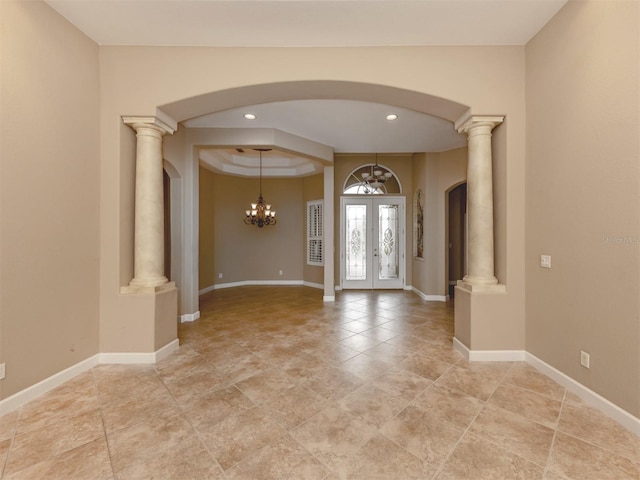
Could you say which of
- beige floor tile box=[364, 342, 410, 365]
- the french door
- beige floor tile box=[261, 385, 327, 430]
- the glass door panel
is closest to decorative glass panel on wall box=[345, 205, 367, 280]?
the french door

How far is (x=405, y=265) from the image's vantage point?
23.4 ft

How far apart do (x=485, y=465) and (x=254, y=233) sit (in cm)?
720

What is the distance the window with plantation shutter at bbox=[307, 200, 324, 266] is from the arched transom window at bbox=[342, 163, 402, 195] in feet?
3.15

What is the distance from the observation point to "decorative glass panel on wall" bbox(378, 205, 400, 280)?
721 cm

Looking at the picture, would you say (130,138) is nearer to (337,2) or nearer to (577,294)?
(337,2)

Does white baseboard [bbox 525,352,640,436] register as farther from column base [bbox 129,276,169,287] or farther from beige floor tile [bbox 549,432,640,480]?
column base [bbox 129,276,169,287]

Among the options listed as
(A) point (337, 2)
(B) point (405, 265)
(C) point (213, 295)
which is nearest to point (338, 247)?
(B) point (405, 265)

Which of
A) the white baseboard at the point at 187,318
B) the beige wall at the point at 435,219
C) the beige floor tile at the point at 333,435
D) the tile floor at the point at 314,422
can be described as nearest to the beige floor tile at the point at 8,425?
the tile floor at the point at 314,422

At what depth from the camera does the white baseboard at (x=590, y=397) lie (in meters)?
1.90

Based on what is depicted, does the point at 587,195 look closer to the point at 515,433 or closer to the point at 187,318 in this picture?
the point at 515,433

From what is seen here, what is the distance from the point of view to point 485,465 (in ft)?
5.24

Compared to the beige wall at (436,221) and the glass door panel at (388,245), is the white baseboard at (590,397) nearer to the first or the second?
the beige wall at (436,221)

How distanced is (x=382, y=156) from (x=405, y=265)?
Answer: 2.87 meters

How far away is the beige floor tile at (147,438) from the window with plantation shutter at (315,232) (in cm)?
577
